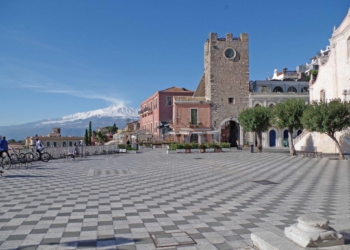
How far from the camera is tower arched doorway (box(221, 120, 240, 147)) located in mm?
46900

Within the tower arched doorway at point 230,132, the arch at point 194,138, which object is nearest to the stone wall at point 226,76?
the tower arched doorway at point 230,132

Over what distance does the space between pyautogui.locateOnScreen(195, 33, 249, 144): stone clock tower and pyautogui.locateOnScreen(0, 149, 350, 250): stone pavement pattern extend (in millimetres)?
31778

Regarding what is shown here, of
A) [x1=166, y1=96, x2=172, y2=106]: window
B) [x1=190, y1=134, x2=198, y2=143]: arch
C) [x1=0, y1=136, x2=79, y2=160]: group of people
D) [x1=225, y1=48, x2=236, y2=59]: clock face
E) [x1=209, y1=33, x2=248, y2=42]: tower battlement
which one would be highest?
[x1=209, y1=33, x2=248, y2=42]: tower battlement

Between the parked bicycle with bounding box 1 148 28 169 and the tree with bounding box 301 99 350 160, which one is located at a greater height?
the tree with bounding box 301 99 350 160

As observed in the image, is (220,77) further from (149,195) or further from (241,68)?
(149,195)

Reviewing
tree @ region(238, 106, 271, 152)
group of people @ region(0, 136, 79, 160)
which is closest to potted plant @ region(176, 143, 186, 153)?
tree @ region(238, 106, 271, 152)

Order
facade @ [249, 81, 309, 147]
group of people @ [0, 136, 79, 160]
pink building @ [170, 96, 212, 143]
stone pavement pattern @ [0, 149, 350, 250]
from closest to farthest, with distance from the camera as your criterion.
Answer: stone pavement pattern @ [0, 149, 350, 250] < group of people @ [0, 136, 79, 160] < pink building @ [170, 96, 212, 143] < facade @ [249, 81, 309, 147]

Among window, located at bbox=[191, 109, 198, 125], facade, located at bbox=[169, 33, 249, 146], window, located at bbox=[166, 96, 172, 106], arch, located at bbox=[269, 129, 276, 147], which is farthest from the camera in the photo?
window, located at bbox=[166, 96, 172, 106]

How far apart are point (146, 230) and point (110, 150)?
96.3ft

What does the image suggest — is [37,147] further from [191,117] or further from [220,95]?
[220,95]

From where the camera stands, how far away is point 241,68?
46.5 m

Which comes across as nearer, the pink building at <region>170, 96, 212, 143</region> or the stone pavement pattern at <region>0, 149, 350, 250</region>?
the stone pavement pattern at <region>0, 149, 350, 250</region>

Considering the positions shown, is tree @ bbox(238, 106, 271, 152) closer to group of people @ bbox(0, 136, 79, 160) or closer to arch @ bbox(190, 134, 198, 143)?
arch @ bbox(190, 134, 198, 143)

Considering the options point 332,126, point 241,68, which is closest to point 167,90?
point 241,68
